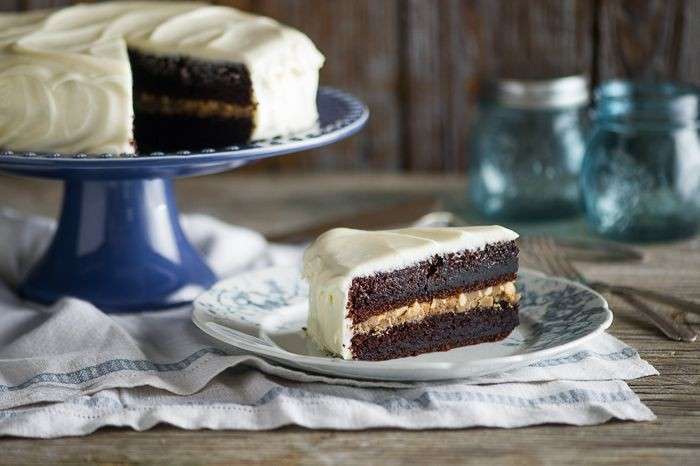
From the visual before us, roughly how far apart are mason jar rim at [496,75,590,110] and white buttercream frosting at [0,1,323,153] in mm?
548

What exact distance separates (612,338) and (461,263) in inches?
9.8

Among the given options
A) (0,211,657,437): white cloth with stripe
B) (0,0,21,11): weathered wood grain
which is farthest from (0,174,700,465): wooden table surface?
(0,0,21,11): weathered wood grain

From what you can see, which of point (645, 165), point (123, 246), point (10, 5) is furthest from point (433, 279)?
point (10, 5)

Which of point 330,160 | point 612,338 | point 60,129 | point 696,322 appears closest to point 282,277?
point 60,129

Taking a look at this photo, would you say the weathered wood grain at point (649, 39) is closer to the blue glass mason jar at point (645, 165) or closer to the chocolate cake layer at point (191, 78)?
the blue glass mason jar at point (645, 165)

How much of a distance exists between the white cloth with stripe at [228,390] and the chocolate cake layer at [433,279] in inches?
5.1

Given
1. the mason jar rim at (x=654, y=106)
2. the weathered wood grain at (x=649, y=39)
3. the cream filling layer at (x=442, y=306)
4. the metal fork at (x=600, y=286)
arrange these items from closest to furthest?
the cream filling layer at (x=442, y=306), the metal fork at (x=600, y=286), the mason jar rim at (x=654, y=106), the weathered wood grain at (x=649, y=39)

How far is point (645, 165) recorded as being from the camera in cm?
213

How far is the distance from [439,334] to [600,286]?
0.38 m

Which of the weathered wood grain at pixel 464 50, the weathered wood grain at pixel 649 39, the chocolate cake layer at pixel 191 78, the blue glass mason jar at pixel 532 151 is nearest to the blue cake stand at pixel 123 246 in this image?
the chocolate cake layer at pixel 191 78

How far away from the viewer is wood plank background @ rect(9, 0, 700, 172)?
2.67 m

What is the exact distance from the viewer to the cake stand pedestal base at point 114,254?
1829 millimetres

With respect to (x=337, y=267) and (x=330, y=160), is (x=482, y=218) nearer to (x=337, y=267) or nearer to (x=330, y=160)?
(x=330, y=160)

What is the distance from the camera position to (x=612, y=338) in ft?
5.30
